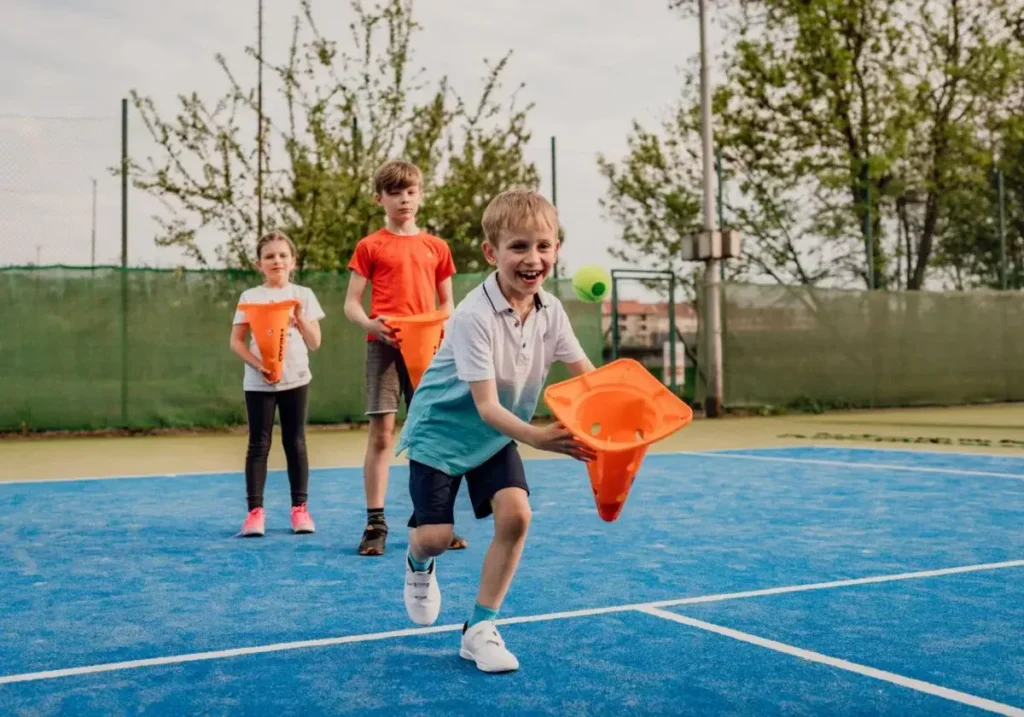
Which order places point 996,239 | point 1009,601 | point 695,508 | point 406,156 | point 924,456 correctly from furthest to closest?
point 996,239
point 406,156
point 924,456
point 695,508
point 1009,601

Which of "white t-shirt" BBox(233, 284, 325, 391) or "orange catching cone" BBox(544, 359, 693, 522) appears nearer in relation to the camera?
"orange catching cone" BBox(544, 359, 693, 522)

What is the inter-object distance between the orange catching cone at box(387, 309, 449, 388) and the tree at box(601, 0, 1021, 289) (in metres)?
13.8

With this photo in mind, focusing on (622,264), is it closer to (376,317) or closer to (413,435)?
(376,317)

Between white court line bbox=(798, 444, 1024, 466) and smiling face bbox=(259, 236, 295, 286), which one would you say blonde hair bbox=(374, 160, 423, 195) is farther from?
white court line bbox=(798, 444, 1024, 466)

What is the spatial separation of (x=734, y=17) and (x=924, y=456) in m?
13.5

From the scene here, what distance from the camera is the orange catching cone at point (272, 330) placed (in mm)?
5723

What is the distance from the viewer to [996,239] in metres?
22.0

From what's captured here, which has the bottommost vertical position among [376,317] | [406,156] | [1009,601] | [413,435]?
[1009,601]

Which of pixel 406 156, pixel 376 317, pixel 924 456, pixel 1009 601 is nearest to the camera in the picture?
pixel 1009 601

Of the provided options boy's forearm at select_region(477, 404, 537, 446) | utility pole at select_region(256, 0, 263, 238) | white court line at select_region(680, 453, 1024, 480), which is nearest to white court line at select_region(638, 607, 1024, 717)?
boy's forearm at select_region(477, 404, 537, 446)

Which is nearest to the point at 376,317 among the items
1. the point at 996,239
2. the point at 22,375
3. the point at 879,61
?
the point at 22,375

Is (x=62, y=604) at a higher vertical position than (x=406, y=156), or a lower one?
lower

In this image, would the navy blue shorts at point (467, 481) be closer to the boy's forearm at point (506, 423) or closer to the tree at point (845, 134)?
the boy's forearm at point (506, 423)

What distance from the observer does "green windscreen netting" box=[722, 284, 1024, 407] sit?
16.0 meters
